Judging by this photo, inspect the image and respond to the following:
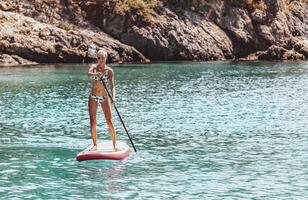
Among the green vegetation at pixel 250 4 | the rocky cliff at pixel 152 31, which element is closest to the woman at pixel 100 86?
the rocky cliff at pixel 152 31

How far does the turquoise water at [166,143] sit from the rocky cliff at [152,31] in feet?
132

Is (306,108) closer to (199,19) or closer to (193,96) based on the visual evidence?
(193,96)

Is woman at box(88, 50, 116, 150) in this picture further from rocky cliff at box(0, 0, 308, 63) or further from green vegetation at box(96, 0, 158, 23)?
green vegetation at box(96, 0, 158, 23)

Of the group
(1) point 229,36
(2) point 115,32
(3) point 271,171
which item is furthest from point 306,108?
(1) point 229,36

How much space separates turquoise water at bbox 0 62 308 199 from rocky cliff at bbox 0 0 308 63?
40.3 m

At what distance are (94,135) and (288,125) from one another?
1413 centimetres

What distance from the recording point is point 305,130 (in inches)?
1300

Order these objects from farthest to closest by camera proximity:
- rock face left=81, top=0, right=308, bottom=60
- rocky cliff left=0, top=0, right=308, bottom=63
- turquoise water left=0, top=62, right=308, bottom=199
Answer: rock face left=81, top=0, right=308, bottom=60, rocky cliff left=0, top=0, right=308, bottom=63, turquoise water left=0, top=62, right=308, bottom=199

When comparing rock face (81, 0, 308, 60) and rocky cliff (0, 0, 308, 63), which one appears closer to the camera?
rocky cliff (0, 0, 308, 63)

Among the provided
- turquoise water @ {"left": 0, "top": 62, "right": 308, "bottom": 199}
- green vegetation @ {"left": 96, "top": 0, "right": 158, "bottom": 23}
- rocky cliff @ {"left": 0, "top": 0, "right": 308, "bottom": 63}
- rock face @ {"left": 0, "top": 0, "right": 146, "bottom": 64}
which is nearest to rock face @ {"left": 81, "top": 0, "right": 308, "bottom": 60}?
rocky cliff @ {"left": 0, "top": 0, "right": 308, "bottom": 63}

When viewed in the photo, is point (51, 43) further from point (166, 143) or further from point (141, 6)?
point (166, 143)

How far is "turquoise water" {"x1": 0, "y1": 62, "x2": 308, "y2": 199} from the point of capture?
20667 mm

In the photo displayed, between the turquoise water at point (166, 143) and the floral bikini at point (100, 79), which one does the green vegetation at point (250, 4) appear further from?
the floral bikini at point (100, 79)

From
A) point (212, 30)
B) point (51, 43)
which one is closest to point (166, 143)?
point (51, 43)
